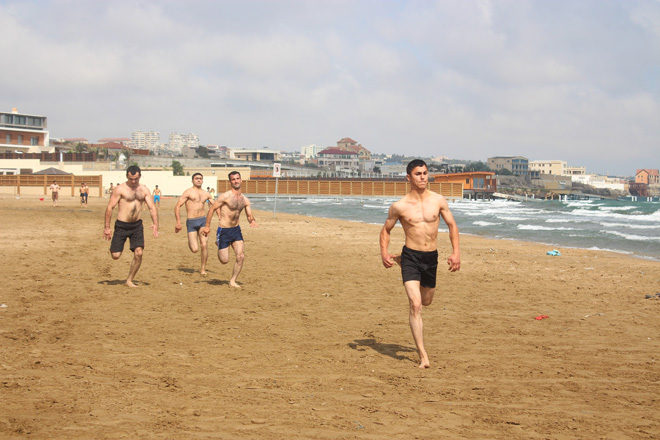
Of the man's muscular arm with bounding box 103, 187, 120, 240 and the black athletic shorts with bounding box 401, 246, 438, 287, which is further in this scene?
the man's muscular arm with bounding box 103, 187, 120, 240

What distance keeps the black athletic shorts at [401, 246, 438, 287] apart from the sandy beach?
804 millimetres

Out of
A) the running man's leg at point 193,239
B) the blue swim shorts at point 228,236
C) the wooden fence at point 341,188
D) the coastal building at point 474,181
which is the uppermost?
the coastal building at point 474,181

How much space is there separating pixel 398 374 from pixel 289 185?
70.0 metres

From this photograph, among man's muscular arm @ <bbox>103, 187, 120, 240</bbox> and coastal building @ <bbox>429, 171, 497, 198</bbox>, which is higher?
coastal building @ <bbox>429, 171, 497, 198</bbox>

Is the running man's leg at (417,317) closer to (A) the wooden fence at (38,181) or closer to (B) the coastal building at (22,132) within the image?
(A) the wooden fence at (38,181)

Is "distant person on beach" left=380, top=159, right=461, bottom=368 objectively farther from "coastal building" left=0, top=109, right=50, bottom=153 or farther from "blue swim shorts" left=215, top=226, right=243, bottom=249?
"coastal building" left=0, top=109, right=50, bottom=153

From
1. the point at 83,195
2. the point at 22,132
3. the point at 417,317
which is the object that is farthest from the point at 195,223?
the point at 22,132

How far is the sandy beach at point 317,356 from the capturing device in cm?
421

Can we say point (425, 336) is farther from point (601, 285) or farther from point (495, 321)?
point (601, 285)

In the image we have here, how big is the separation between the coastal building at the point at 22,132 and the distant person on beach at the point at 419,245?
83941 mm

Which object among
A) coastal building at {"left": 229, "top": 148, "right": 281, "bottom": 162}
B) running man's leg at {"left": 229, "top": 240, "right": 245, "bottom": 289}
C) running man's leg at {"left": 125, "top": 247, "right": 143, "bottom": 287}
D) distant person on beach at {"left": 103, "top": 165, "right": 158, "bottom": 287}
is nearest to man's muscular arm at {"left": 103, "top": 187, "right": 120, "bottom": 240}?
distant person on beach at {"left": 103, "top": 165, "right": 158, "bottom": 287}

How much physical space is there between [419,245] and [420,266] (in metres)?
0.20

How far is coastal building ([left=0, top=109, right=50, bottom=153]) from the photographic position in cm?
7962

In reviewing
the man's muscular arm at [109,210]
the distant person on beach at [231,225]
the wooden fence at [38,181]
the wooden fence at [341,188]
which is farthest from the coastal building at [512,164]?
the man's muscular arm at [109,210]
